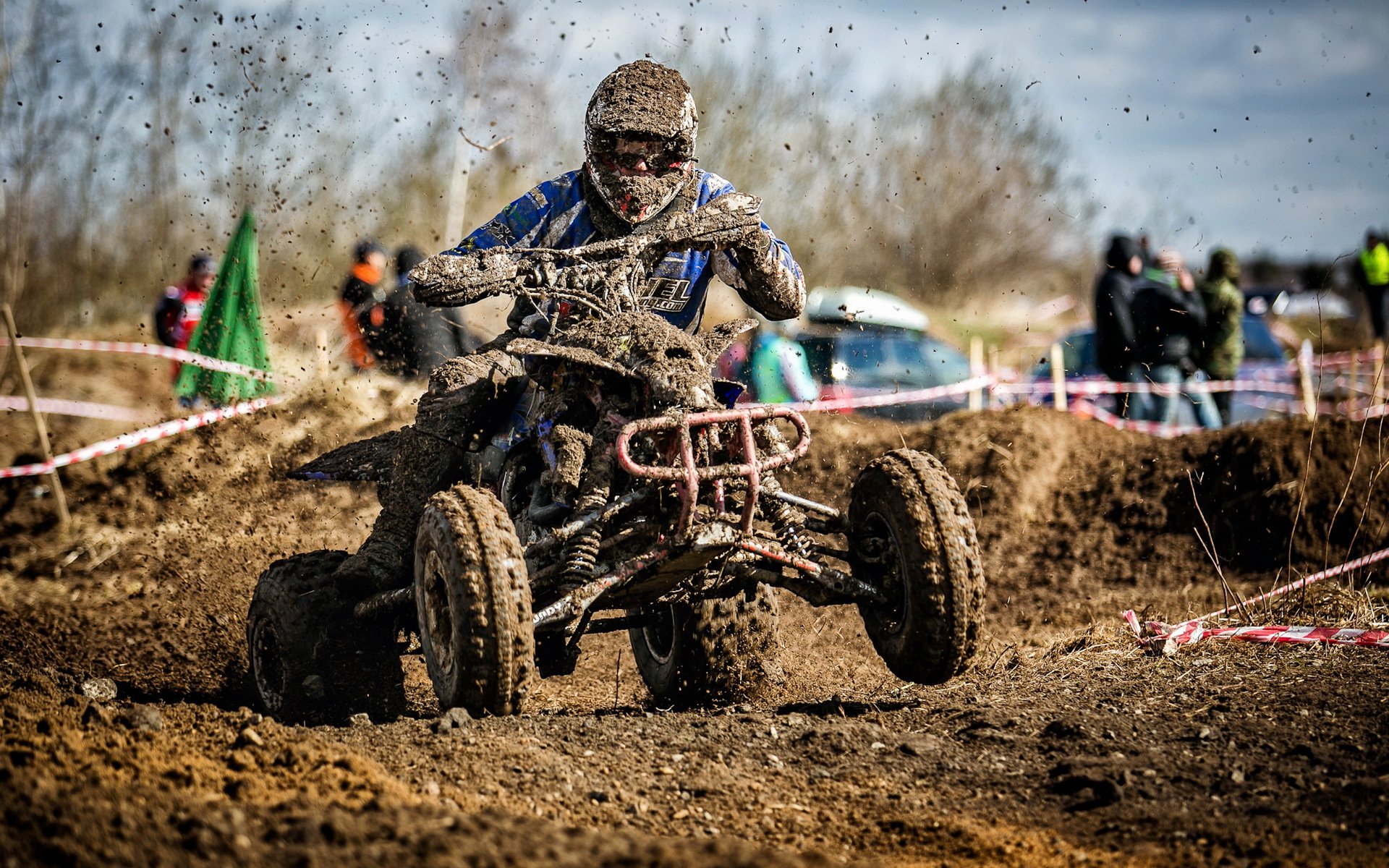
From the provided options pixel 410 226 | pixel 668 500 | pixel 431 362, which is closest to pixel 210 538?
pixel 431 362

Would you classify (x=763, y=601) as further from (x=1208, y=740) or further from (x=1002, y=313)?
(x=1002, y=313)

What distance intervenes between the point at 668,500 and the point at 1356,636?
11.3ft

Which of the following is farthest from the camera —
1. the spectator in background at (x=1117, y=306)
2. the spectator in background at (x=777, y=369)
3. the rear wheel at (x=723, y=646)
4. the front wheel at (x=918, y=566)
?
the spectator in background at (x=777, y=369)

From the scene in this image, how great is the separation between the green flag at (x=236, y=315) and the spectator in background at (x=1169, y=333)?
8.31m

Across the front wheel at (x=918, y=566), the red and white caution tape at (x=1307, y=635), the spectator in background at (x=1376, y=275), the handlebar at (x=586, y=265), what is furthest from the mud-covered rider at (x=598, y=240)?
the spectator in background at (x=1376, y=275)

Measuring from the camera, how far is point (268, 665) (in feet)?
20.1

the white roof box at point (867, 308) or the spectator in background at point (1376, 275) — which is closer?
the white roof box at point (867, 308)

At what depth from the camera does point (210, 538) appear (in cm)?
901

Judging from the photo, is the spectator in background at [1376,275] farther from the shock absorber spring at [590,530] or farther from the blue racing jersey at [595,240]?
the shock absorber spring at [590,530]

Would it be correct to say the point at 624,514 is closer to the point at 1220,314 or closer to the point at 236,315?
the point at 236,315

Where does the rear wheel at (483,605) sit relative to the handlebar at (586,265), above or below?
below

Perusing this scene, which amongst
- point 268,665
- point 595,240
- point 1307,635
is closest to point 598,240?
point 595,240

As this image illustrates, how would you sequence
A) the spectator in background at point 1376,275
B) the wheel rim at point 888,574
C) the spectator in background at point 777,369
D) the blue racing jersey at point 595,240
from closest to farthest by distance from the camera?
the wheel rim at point 888,574 < the blue racing jersey at point 595,240 < the spectator in background at point 777,369 < the spectator in background at point 1376,275

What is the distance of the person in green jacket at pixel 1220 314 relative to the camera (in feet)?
41.2
